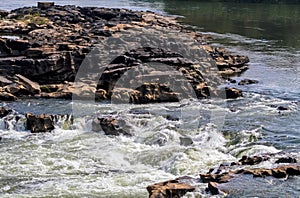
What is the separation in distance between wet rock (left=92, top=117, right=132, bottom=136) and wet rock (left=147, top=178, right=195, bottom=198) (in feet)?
23.9

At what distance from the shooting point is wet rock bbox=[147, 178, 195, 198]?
14.4 m

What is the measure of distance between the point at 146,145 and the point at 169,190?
6470mm

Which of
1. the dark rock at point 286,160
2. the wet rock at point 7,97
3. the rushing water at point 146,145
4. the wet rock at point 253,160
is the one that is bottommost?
the rushing water at point 146,145

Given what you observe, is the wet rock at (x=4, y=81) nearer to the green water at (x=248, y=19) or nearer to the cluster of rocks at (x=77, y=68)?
the cluster of rocks at (x=77, y=68)

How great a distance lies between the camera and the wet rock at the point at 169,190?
14.4 meters

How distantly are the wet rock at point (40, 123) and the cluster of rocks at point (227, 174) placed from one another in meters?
8.53

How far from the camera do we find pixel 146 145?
21.0 meters

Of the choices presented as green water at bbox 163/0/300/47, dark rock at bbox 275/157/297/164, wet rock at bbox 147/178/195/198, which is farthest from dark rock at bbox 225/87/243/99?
green water at bbox 163/0/300/47

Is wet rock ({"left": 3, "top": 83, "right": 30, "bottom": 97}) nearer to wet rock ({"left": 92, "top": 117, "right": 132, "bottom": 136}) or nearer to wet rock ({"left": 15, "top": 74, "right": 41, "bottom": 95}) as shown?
wet rock ({"left": 15, "top": 74, "right": 41, "bottom": 95})

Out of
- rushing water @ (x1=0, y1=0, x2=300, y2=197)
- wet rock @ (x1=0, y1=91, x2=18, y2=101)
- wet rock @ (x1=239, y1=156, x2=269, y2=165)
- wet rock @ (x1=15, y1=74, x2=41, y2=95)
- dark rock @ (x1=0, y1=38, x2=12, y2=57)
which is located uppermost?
dark rock @ (x1=0, y1=38, x2=12, y2=57)

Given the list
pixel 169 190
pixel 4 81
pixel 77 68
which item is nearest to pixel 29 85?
pixel 4 81

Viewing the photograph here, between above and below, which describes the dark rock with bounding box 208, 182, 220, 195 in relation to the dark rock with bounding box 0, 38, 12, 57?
below

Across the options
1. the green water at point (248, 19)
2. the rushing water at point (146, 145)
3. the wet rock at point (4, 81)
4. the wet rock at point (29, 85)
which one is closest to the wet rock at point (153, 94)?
the rushing water at point (146, 145)

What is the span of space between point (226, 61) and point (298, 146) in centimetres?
1659
